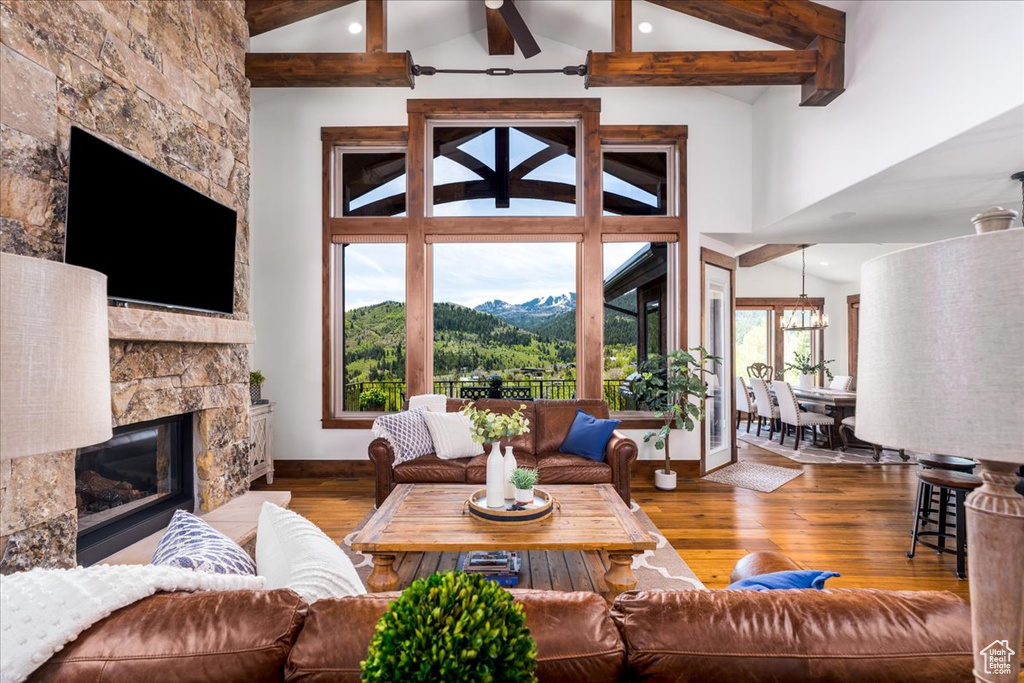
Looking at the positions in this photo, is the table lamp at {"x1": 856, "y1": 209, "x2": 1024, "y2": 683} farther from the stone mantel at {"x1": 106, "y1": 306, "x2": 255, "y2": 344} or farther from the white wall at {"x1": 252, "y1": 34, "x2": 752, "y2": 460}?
the white wall at {"x1": 252, "y1": 34, "x2": 752, "y2": 460}

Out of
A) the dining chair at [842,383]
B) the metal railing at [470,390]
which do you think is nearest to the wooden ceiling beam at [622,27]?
the metal railing at [470,390]

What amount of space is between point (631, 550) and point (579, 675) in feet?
4.96

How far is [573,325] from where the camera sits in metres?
5.21

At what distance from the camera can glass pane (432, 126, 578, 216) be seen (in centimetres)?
514

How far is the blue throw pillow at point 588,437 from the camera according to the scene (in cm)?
392

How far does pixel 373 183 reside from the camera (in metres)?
5.18

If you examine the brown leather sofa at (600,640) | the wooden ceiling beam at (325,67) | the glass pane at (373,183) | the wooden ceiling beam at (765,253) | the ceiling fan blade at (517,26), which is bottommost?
the brown leather sofa at (600,640)

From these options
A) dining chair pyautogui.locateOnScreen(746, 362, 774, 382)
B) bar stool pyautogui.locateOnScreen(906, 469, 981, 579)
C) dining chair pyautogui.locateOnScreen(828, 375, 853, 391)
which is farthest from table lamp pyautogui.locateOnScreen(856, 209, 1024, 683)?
dining chair pyautogui.locateOnScreen(746, 362, 774, 382)

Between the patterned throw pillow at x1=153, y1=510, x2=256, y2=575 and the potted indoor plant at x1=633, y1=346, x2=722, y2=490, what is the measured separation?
387 cm

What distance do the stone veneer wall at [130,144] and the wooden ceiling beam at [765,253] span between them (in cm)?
725

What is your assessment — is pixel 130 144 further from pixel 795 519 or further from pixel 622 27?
pixel 795 519

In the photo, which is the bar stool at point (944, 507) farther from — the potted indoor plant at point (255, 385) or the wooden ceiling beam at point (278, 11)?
the wooden ceiling beam at point (278, 11)

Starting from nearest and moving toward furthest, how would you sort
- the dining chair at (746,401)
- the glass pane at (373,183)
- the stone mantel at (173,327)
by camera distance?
the stone mantel at (173,327) < the glass pane at (373,183) < the dining chair at (746,401)

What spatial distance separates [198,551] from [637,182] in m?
5.05
